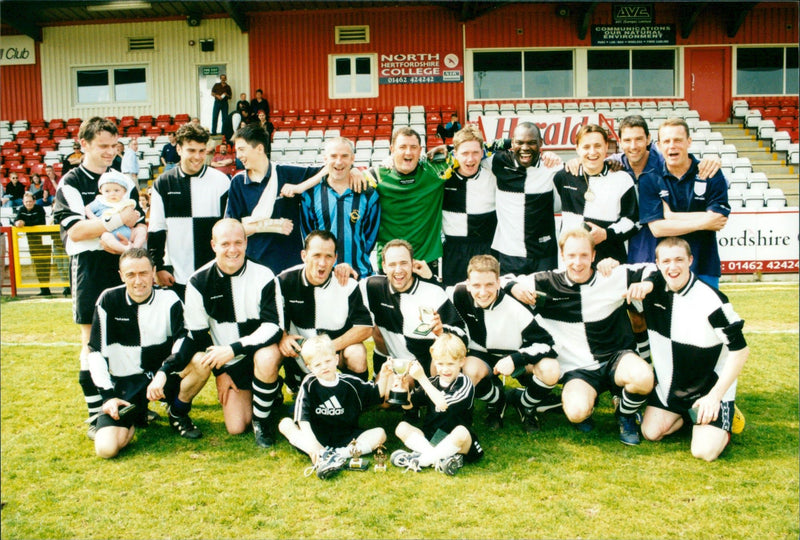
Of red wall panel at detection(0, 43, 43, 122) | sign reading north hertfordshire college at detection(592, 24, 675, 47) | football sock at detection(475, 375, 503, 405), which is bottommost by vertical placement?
football sock at detection(475, 375, 503, 405)

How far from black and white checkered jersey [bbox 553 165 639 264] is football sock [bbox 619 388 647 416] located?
1.14 metres

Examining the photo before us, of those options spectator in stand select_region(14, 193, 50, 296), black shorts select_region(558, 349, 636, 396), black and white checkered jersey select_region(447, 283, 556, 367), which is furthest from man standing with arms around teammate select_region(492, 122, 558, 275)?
spectator in stand select_region(14, 193, 50, 296)

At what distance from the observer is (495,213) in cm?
485

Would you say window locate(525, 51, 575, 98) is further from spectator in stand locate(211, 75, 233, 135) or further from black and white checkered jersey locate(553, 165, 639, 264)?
black and white checkered jersey locate(553, 165, 639, 264)

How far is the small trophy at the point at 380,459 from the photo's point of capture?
11.5 ft

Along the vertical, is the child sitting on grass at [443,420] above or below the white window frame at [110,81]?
below

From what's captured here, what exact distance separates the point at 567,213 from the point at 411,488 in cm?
245

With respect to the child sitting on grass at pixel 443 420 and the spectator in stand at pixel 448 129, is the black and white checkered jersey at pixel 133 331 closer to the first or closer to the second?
the child sitting on grass at pixel 443 420

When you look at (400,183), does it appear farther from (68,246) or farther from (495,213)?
(68,246)

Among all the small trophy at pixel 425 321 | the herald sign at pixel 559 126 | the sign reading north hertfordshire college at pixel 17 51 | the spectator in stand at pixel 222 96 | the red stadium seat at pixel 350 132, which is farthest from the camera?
the sign reading north hertfordshire college at pixel 17 51

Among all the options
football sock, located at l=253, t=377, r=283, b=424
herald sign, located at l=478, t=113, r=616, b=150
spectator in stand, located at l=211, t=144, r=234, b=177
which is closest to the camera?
football sock, located at l=253, t=377, r=283, b=424

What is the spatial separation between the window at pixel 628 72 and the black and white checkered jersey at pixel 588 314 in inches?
659

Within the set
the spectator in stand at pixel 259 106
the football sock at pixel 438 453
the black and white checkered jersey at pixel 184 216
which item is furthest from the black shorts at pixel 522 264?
the spectator in stand at pixel 259 106

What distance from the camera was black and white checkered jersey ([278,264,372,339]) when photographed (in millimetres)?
4246
